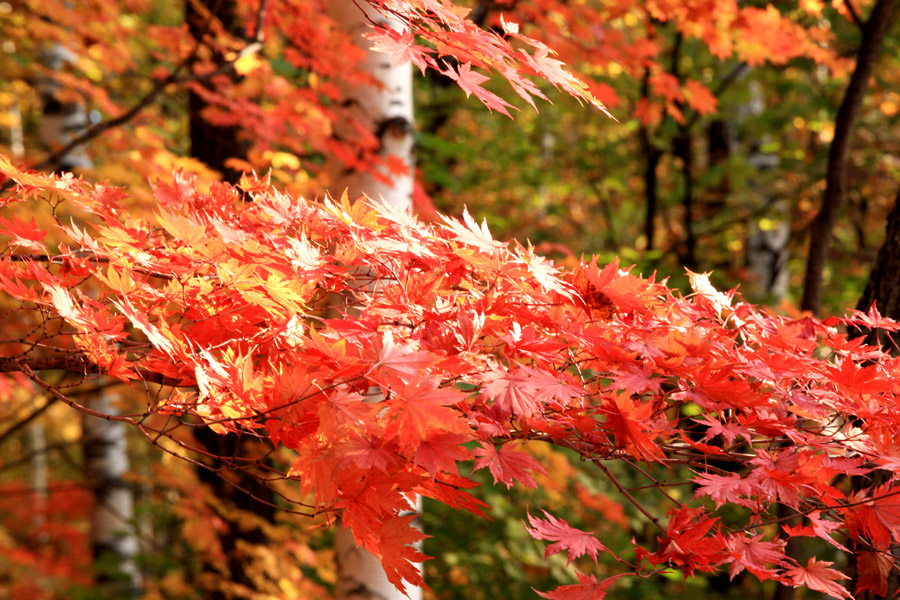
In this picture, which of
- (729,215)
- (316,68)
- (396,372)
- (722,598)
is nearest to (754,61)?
(316,68)

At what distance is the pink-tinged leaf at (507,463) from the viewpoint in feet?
3.48

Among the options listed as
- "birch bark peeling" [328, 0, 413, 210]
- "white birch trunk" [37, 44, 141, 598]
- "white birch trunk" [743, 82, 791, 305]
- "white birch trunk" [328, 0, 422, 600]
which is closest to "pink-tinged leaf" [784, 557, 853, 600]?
"white birch trunk" [328, 0, 422, 600]

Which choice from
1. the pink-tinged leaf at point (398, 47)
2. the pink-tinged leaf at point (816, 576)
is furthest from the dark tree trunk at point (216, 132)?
the pink-tinged leaf at point (816, 576)

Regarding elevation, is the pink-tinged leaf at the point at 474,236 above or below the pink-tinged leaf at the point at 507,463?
above

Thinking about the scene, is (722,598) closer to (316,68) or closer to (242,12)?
(316,68)

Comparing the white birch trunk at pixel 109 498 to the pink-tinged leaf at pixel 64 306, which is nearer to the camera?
the pink-tinged leaf at pixel 64 306

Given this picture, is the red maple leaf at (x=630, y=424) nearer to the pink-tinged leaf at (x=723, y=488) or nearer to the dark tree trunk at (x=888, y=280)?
the pink-tinged leaf at (x=723, y=488)

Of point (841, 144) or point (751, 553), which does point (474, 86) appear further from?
point (841, 144)

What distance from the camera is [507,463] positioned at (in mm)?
1095

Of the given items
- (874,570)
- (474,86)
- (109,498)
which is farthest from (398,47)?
(109,498)

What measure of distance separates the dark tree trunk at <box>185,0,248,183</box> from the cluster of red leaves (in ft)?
9.69

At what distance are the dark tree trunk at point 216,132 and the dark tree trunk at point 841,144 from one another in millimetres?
3039

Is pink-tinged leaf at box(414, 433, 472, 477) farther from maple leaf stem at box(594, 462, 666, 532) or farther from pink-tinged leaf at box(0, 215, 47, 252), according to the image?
pink-tinged leaf at box(0, 215, 47, 252)

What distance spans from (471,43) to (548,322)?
0.53m
